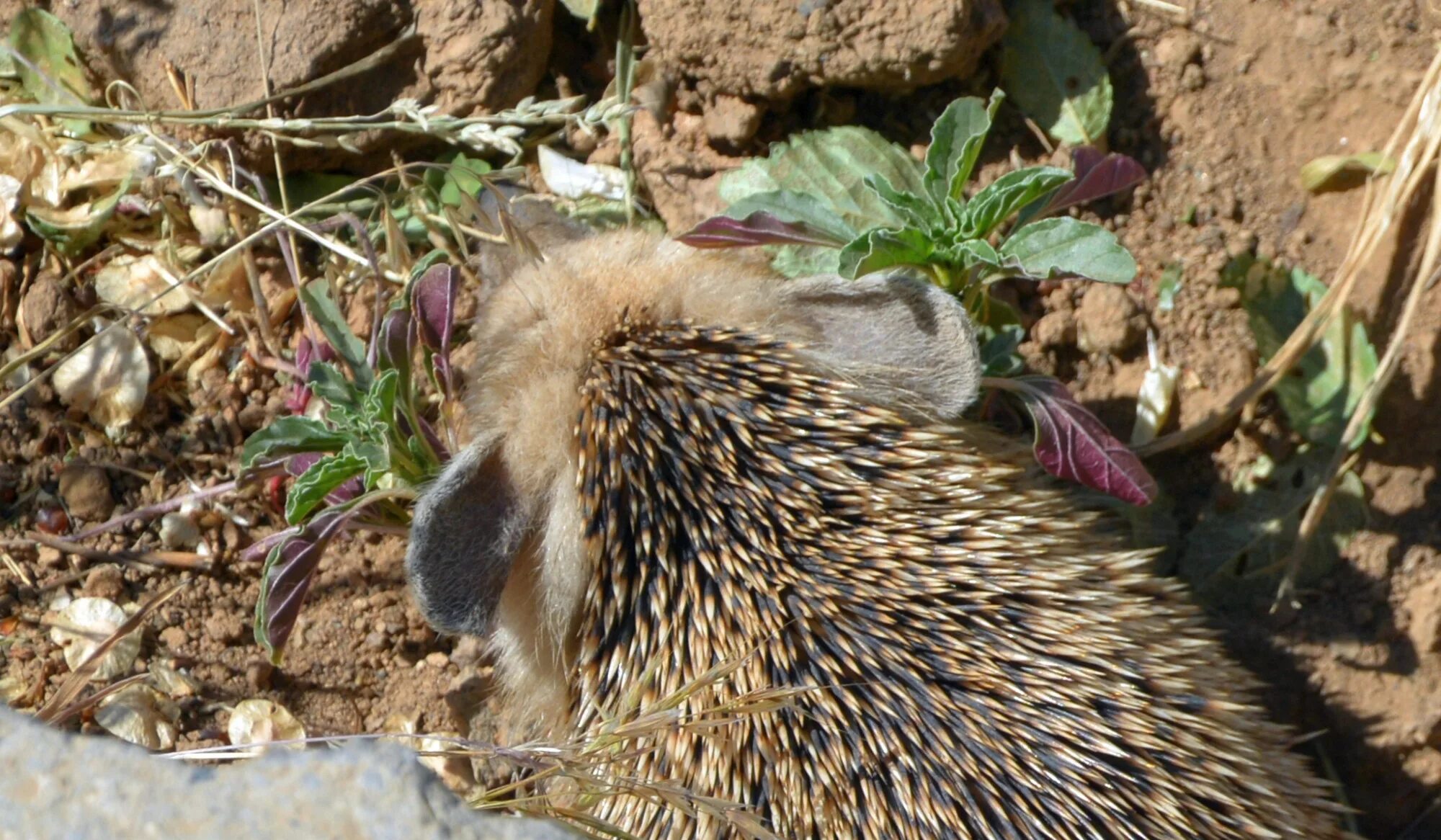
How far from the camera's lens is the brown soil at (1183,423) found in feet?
14.5

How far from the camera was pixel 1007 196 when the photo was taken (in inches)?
148

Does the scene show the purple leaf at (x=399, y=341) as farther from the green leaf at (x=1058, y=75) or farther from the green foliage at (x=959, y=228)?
the green leaf at (x=1058, y=75)

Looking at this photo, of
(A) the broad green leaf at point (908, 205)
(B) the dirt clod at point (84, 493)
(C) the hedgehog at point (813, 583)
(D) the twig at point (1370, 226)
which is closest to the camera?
(C) the hedgehog at point (813, 583)

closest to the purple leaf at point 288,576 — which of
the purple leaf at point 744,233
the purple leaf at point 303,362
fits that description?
the purple leaf at point 303,362

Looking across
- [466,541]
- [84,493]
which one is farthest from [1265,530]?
[84,493]

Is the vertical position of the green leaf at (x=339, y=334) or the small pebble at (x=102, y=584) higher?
the green leaf at (x=339, y=334)

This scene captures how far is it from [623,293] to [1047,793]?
5.78ft

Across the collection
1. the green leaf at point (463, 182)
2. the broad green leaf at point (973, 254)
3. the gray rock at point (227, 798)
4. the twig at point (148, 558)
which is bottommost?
the twig at point (148, 558)

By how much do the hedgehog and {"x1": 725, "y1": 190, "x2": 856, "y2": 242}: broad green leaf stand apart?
1.26ft

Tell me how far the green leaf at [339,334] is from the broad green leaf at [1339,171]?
137 inches

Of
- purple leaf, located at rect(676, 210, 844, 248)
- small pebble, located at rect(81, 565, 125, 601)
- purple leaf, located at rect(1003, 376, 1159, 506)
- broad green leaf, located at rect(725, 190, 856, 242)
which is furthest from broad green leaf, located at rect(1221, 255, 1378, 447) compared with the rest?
small pebble, located at rect(81, 565, 125, 601)

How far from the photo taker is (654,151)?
15.9ft

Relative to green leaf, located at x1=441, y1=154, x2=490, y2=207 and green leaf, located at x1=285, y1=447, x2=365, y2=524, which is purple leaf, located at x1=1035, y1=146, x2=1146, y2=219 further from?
green leaf, located at x1=285, y1=447, x2=365, y2=524

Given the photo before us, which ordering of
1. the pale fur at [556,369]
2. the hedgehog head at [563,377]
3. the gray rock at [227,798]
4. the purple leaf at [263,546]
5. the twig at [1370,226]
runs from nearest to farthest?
the gray rock at [227,798] → the hedgehog head at [563,377] → the pale fur at [556,369] → the purple leaf at [263,546] → the twig at [1370,226]
